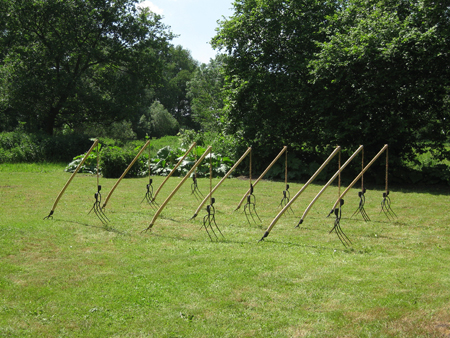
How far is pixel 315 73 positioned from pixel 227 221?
8471 mm

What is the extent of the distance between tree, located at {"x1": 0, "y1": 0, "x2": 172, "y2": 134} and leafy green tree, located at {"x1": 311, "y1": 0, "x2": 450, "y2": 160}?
52.3ft

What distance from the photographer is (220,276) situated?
5.71 metres

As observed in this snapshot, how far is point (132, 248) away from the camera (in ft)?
23.3

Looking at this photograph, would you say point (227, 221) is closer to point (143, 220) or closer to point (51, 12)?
point (143, 220)

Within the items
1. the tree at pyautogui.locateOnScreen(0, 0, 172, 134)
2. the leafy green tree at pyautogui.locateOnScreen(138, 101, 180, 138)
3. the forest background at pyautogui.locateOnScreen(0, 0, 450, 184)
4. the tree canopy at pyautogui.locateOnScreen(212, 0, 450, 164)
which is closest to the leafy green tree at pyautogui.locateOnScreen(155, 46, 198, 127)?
the leafy green tree at pyautogui.locateOnScreen(138, 101, 180, 138)

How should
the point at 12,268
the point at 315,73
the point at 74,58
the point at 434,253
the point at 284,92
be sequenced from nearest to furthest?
the point at 12,268
the point at 434,253
the point at 315,73
the point at 284,92
the point at 74,58

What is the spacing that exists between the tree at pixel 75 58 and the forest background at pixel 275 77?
0.26ft

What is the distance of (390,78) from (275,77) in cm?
504

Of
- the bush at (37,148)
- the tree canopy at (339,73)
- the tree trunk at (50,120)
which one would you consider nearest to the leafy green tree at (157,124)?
the tree trunk at (50,120)

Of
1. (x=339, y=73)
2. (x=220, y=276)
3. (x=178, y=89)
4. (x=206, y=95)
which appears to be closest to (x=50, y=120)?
(x=339, y=73)

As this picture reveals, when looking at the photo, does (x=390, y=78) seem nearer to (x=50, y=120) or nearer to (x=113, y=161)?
(x=113, y=161)

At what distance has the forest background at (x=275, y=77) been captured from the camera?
14.2 metres

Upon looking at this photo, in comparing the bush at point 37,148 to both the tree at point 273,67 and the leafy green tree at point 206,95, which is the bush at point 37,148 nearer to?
the tree at point 273,67

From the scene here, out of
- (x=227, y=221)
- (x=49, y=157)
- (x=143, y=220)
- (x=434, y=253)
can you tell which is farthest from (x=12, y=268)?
(x=49, y=157)
